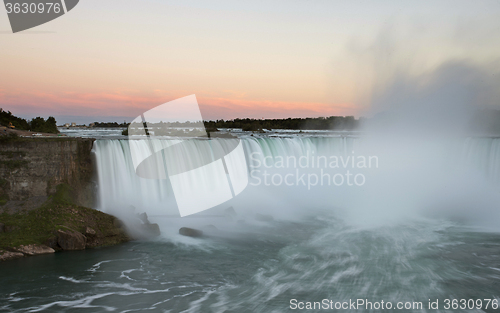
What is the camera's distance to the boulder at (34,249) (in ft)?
42.8

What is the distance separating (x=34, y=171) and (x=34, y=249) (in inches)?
156

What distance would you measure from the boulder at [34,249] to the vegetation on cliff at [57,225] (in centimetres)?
13

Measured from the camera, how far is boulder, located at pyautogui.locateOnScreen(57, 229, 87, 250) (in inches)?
539

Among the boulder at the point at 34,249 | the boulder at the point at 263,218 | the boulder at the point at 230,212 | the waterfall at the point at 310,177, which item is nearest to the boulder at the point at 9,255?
the boulder at the point at 34,249

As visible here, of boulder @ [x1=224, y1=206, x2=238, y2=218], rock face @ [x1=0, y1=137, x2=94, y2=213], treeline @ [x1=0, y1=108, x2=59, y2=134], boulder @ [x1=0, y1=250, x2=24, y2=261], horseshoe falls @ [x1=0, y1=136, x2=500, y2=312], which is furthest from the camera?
treeline @ [x1=0, y1=108, x2=59, y2=134]

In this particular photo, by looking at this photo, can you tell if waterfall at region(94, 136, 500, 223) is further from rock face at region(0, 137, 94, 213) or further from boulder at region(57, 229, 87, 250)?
boulder at region(57, 229, 87, 250)

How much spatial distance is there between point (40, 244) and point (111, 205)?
451 centimetres

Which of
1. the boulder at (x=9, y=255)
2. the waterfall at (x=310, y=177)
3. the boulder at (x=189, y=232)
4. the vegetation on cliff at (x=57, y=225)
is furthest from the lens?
the waterfall at (x=310, y=177)

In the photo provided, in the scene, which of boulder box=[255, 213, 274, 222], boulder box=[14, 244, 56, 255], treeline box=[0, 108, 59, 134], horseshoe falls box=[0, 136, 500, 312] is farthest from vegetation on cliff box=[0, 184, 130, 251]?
treeline box=[0, 108, 59, 134]

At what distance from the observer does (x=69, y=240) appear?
1372 cm

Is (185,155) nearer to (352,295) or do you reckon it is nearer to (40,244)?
(40,244)

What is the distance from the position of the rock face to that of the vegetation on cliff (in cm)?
53

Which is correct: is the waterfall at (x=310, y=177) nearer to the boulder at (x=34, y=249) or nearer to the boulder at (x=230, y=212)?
the boulder at (x=230, y=212)

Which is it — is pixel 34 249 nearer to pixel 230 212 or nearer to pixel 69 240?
pixel 69 240
